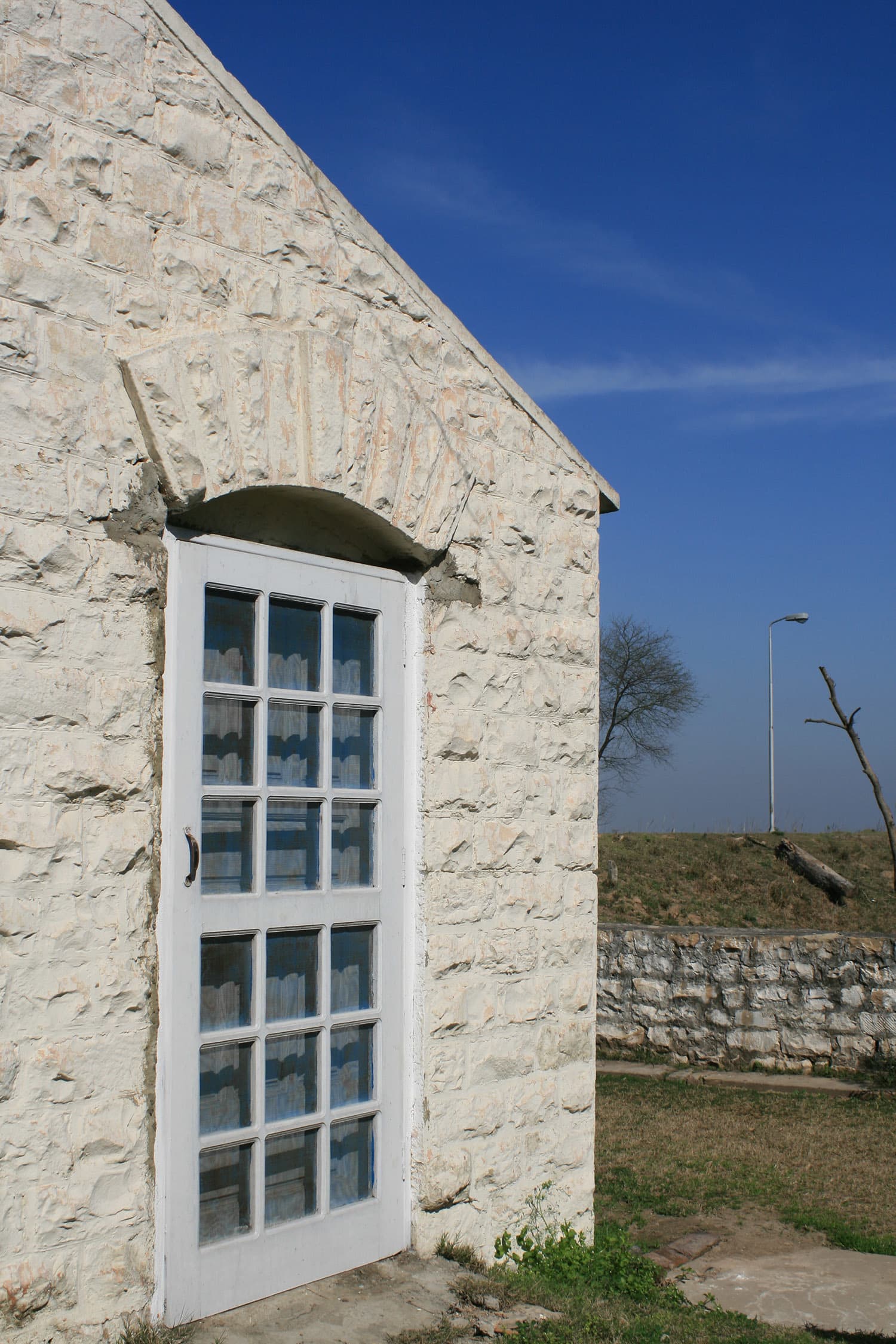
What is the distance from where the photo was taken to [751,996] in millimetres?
9852

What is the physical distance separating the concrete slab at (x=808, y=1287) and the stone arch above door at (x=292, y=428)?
3373 mm

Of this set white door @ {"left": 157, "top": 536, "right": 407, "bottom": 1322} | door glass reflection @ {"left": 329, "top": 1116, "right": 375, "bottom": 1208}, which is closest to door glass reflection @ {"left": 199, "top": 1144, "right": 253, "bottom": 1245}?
white door @ {"left": 157, "top": 536, "right": 407, "bottom": 1322}

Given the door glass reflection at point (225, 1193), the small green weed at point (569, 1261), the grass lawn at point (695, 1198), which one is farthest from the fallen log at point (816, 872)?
the door glass reflection at point (225, 1193)

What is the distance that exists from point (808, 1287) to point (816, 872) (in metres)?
11.5

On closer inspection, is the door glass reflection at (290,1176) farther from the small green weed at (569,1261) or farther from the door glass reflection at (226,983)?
the small green weed at (569,1261)

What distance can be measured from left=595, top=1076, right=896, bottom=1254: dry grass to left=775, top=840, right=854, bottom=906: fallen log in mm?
6777

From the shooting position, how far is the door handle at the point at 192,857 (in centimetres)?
354

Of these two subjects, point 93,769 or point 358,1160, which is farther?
point 358,1160

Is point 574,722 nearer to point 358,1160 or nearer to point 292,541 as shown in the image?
point 292,541

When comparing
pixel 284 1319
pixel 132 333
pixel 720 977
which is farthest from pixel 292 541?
pixel 720 977

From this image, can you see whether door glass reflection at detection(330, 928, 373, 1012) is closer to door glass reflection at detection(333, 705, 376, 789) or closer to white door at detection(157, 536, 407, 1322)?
white door at detection(157, 536, 407, 1322)

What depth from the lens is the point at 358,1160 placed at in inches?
160

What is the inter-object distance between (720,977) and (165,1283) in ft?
24.4

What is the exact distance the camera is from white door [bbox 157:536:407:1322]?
352cm
